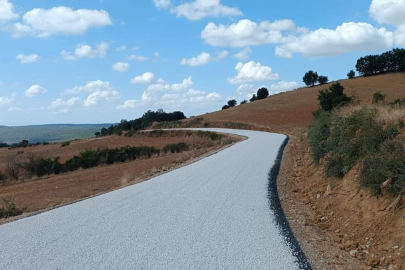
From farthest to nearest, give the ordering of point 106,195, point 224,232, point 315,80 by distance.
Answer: point 315,80, point 106,195, point 224,232

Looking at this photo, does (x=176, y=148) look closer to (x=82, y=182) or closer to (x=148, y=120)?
(x=82, y=182)

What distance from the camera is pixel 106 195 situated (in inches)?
481

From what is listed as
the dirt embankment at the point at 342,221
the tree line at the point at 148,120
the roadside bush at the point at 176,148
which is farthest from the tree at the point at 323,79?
the dirt embankment at the point at 342,221

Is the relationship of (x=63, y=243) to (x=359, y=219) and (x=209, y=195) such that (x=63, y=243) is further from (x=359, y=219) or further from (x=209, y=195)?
(x=359, y=219)

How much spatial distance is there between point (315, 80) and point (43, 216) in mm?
104508

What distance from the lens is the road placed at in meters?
6.04

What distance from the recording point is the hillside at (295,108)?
53781mm

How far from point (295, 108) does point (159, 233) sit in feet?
206

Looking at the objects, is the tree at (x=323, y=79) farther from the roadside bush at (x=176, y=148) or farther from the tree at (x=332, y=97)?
the roadside bush at (x=176, y=148)

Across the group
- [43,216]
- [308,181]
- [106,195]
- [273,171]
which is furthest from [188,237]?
[273,171]

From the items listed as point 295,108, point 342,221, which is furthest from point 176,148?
point 295,108

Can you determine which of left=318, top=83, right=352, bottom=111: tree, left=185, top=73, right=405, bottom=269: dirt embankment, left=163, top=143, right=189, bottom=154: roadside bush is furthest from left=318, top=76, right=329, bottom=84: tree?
left=185, top=73, right=405, bottom=269: dirt embankment

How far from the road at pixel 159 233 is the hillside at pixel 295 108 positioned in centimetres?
3575

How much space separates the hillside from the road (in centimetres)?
3575
